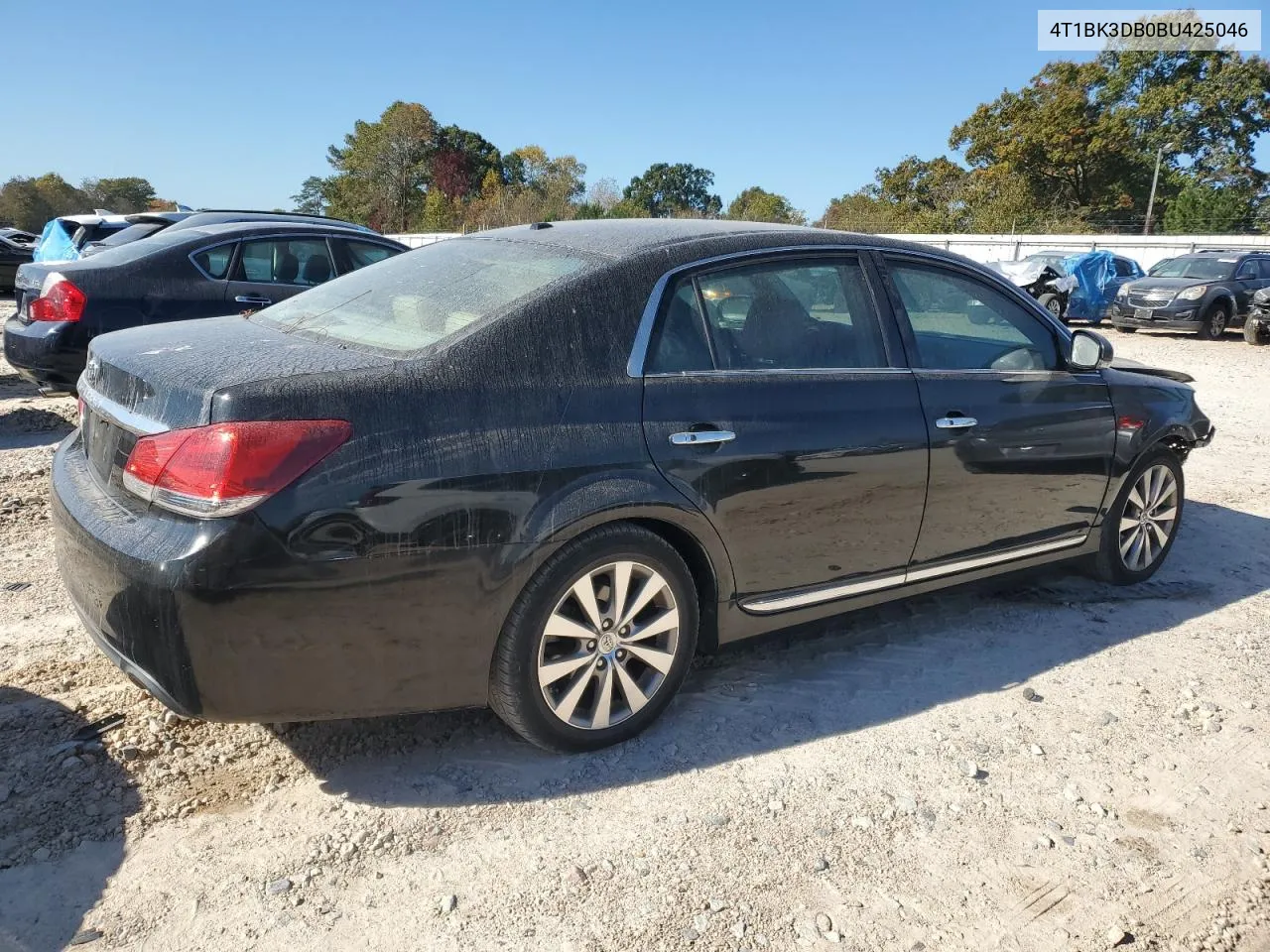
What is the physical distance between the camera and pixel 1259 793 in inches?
125

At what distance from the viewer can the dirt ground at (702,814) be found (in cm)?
244

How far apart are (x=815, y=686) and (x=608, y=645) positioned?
106 centimetres

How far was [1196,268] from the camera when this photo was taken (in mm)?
18922

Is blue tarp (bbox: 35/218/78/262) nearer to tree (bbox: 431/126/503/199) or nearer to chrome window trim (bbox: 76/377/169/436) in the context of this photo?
chrome window trim (bbox: 76/377/169/436)

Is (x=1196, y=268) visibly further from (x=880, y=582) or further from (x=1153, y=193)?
(x=1153, y=193)

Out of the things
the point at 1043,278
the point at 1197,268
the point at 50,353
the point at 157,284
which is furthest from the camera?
the point at 1043,278

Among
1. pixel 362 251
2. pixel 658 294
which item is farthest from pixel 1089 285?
pixel 658 294

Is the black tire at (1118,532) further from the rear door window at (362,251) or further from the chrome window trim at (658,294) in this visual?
the rear door window at (362,251)

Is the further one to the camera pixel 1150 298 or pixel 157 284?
pixel 1150 298

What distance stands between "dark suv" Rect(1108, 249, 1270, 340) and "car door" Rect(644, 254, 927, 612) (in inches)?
662

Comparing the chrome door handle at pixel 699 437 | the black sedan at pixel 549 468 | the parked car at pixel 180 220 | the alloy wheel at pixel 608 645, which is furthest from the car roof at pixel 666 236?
the parked car at pixel 180 220

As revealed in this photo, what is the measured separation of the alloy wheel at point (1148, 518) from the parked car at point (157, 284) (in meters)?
5.99

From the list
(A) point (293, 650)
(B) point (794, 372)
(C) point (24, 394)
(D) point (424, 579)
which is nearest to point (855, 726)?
(B) point (794, 372)

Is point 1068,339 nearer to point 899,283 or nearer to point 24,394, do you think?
point 899,283
